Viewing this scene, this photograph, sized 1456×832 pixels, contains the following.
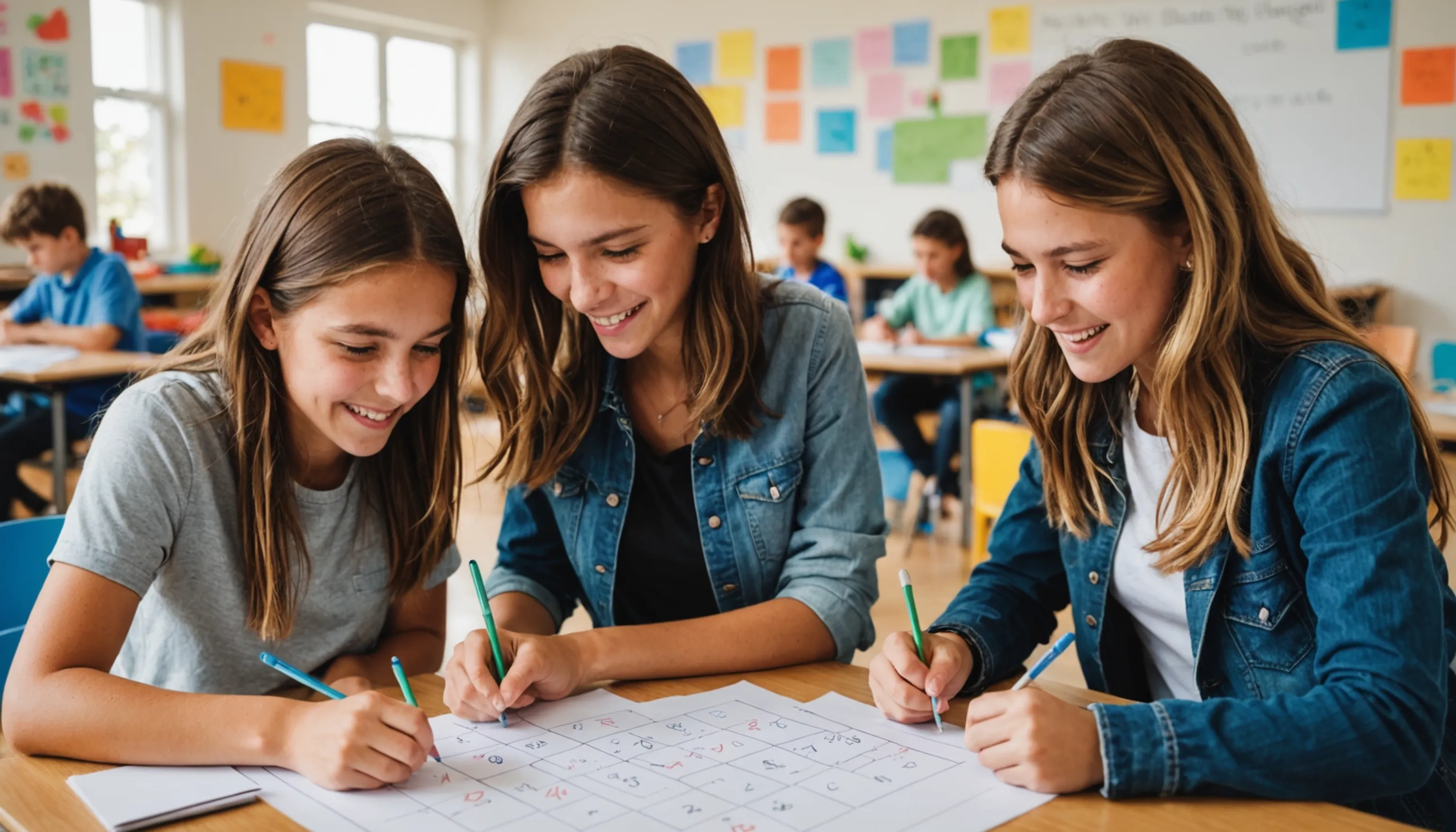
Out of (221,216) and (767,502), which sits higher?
(221,216)

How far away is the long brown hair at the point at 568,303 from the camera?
1248 millimetres

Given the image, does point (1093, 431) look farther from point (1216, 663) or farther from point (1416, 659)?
point (1416, 659)

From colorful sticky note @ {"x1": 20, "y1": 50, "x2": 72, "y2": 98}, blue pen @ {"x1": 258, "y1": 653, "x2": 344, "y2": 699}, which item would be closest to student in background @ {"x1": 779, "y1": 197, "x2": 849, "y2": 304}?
colorful sticky note @ {"x1": 20, "y1": 50, "x2": 72, "y2": 98}

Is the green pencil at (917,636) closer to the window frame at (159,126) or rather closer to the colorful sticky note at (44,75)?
the colorful sticky note at (44,75)

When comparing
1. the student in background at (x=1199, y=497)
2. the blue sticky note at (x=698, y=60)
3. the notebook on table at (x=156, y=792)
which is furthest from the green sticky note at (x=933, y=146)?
the notebook on table at (x=156, y=792)

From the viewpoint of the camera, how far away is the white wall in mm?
5316

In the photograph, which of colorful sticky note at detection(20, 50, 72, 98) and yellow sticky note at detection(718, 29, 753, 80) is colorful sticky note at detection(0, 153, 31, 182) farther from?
yellow sticky note at detection(718, 29, 753, 80)

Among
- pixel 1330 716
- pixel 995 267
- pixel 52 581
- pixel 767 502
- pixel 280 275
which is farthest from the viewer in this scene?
pixel 995 267

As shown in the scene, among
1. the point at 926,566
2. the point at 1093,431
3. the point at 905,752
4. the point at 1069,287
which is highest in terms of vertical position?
the point at 1069,287

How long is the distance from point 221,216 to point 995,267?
13.7 feet

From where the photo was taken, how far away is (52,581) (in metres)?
1.05

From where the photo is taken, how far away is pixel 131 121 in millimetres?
6430

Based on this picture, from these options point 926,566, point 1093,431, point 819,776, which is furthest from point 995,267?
point 819,776

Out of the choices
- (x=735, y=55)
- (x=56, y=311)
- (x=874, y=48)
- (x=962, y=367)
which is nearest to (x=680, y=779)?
(x=962, y=367)
